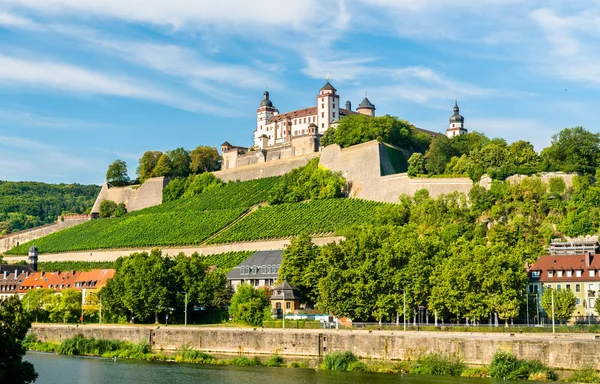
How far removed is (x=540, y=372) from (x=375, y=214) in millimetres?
40976

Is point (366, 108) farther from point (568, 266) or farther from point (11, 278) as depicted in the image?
point (568, 266)

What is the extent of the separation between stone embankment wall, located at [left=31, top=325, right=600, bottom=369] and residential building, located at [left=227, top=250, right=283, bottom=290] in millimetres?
13218

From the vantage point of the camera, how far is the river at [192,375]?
43625 mm

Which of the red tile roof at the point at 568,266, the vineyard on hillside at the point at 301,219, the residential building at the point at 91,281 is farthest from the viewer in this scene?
the vineyard on hillside at the point at 301,219

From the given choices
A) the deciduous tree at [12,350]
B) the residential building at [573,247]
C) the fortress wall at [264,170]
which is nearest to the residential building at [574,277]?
the residential building at [573,247]

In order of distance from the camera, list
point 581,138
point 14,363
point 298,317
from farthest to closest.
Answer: point 581,138
point 298,317
point 14,363

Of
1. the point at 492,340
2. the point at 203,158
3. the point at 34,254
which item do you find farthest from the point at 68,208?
the point at 492,340

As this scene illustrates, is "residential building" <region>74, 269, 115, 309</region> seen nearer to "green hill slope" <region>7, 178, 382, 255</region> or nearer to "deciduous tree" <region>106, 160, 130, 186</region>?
"green hill slope" <region>7, 178, 382, 255</region>

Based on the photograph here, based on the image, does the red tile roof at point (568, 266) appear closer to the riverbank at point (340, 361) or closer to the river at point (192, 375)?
the riverbank at point (340, 361)

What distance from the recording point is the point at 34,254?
329 feet

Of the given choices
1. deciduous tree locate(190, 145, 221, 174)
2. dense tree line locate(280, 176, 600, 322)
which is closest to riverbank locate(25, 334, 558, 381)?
dense tree line locate(280, 176, 600, 322)

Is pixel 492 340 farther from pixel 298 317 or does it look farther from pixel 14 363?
pixel 14 363

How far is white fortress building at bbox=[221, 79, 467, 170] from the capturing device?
115438 mm

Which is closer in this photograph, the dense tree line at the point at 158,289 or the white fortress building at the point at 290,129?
the dense tree line at the point at 158,289
